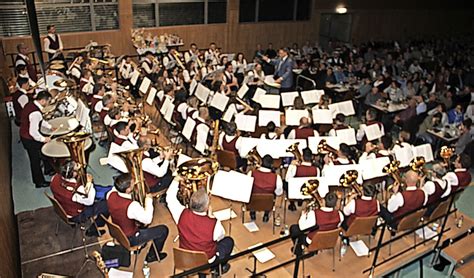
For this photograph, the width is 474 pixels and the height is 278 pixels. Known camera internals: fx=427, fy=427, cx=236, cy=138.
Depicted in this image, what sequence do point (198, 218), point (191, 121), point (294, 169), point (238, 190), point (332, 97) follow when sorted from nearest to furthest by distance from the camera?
1. point (198, 218)
2. point (238, 190)
3. point (294, 169)
4. point (191, 121)
5. point (332, 97)

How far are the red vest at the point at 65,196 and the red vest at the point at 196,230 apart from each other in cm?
216

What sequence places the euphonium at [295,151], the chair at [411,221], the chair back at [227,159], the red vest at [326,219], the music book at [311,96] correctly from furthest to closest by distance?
the music book at [311,96] < the chair back at [227,159] < the euphonium at [295,151] < the chair at [411,221] < the red vest at [326,219]

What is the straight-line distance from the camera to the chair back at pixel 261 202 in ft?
24.9

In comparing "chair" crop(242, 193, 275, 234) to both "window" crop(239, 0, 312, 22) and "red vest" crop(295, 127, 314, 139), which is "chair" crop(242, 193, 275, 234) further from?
"window" crop(239, 0, 312, 22)

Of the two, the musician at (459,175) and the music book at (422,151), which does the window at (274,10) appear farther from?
the musician at (459,175)

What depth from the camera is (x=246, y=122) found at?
1009 centimetres

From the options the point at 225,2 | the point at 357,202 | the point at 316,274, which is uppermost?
the point at 225,2

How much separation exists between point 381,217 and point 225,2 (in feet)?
46.5

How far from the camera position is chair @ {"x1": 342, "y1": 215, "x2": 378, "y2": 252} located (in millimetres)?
6953

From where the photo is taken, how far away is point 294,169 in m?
8.12

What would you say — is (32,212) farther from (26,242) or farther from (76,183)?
(76,183)

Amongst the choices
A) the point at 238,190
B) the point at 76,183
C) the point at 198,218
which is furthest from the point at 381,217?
the point at 76,183

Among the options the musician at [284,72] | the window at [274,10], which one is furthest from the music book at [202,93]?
the window at [274,10]

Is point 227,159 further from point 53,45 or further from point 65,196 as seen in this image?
point 53,45
